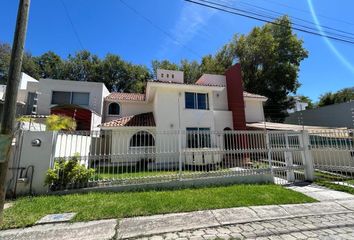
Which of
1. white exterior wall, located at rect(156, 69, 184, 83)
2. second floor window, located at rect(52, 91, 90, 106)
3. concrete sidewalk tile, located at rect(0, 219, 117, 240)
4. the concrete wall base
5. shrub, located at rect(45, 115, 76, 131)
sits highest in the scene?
white exterior wall, located at rect(156, 69, 184, 83)

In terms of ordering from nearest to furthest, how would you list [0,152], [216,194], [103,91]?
[0,152], [216,194], [103,91]

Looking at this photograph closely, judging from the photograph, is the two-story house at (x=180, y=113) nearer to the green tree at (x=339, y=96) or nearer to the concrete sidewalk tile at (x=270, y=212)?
the concrete sidewalk tile at (x=270, y=212)

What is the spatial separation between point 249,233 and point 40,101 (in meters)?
21.0

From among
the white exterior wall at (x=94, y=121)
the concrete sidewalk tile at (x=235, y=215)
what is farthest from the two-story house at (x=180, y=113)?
the concrete sidewalk tile at (x=235, y=215)

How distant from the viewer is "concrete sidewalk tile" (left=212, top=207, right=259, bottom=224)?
5.28 metres

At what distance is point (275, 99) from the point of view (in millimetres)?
29734

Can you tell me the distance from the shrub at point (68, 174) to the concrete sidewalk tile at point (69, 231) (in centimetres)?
242

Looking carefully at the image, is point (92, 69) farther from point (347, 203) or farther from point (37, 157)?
point (347, 203)

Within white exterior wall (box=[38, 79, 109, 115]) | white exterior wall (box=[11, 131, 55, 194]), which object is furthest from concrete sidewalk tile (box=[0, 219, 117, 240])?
white exterior wall (box=[38, 79, 109, 115])

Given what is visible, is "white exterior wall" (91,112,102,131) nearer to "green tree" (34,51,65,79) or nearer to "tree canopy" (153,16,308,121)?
"tree canopy" (153,16,308,121)

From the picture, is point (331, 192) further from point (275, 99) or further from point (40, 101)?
point (275, 99)

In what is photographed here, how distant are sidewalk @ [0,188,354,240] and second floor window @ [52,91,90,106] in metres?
16.5

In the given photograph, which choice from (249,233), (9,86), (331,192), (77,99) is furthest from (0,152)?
(77,99)

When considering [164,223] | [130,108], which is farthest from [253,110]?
[164,223]
